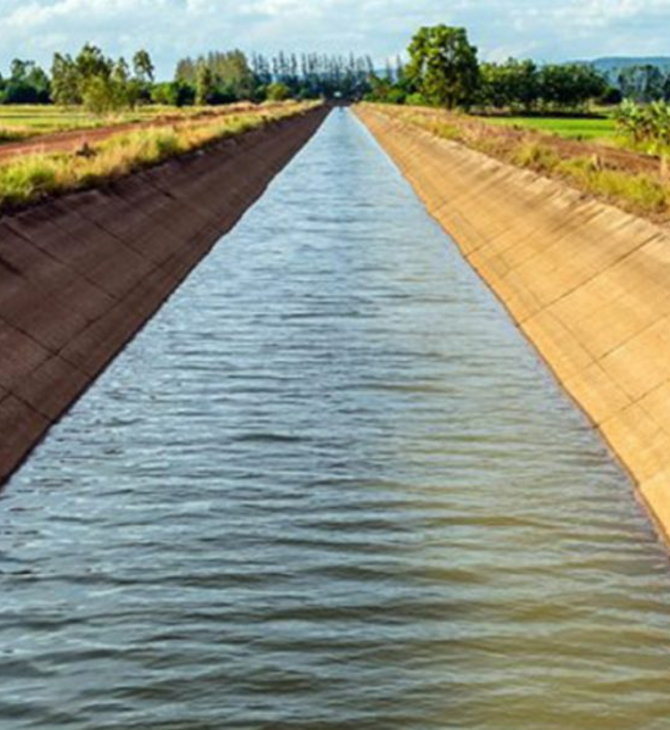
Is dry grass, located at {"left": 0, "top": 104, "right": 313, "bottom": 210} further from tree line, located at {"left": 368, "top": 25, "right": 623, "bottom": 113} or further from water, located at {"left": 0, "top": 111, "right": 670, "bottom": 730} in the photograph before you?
tree line, located at {"left": 368, "top": 25, "right": 623, "bottom": 113}

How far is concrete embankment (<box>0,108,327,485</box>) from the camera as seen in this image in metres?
15.7

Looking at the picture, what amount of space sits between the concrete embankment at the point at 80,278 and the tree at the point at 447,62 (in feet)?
325

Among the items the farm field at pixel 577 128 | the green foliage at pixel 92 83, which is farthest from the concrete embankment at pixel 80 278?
the green foliage at pixel 92 83

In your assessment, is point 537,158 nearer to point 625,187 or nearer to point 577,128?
point 625,187

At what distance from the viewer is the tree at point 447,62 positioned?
13338 cm

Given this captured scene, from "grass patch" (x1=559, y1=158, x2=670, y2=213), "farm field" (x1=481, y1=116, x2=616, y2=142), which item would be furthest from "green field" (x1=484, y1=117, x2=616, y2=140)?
"grass patch" (x1=559, y1=158, x2=670, y2=213)

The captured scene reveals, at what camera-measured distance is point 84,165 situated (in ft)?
105

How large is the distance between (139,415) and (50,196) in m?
11.4

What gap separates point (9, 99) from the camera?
17650 centimetres

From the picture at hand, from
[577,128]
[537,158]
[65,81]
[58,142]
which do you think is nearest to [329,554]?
[537,158]

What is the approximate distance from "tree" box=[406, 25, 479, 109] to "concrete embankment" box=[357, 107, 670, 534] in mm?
99708

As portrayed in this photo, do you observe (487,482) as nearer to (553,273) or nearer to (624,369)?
(624,369)

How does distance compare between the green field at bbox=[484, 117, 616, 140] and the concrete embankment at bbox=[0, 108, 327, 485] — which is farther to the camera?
the green field at bbox=[484, 117, 616, 140]

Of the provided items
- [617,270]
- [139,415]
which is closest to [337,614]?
[139,415]
